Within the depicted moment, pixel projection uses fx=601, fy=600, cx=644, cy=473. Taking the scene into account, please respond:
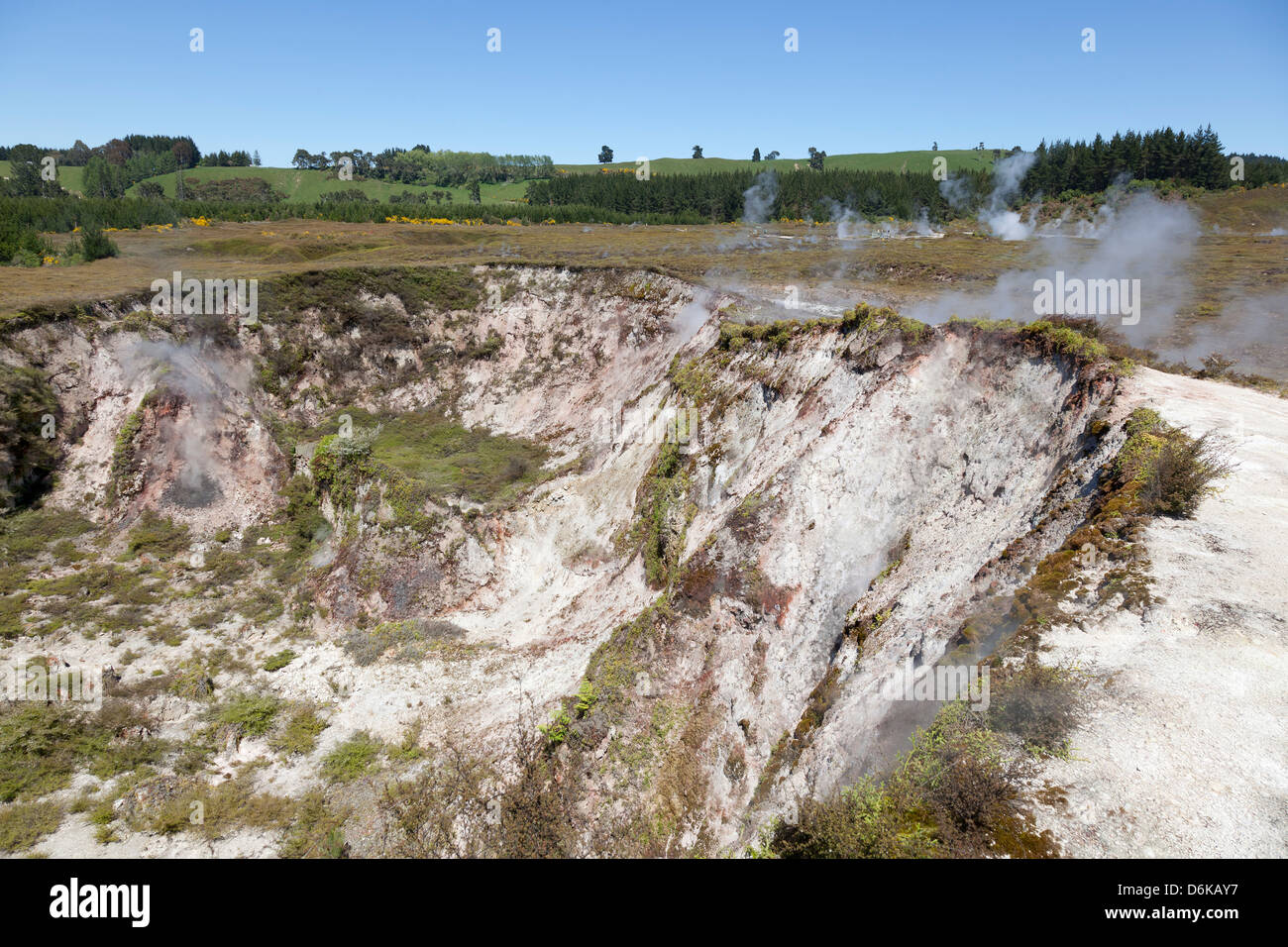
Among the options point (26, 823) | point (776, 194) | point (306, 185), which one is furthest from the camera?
point (306, 185)

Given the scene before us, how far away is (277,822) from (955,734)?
50.5ft

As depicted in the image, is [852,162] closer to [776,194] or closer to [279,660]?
[776,194]

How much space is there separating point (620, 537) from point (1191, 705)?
17.5 m

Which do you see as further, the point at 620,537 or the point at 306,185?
the point at 306,185

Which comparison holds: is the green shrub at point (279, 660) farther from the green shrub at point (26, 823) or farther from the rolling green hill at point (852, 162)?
the rolling green hill at point (852, 162)

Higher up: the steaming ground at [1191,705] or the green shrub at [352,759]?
the steaming ground at [1191,705]

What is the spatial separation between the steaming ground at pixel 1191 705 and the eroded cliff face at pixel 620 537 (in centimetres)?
225

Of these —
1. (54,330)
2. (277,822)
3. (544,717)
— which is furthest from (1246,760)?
(54,330)

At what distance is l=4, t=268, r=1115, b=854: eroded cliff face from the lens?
1383cm

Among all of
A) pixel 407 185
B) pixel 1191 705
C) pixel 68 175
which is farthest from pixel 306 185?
pixel 1191 705

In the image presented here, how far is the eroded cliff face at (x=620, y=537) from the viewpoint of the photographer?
45.4 ft

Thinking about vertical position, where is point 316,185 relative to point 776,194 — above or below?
above

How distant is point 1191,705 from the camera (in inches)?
302

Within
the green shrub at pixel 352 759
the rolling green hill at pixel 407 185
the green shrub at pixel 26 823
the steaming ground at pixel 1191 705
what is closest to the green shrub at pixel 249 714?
the green shrub at pixel 352 759
